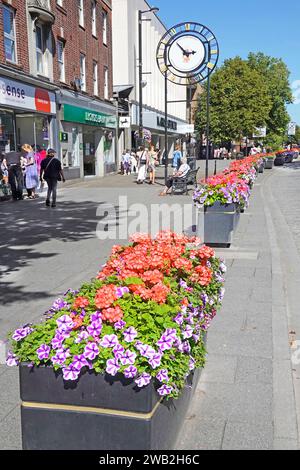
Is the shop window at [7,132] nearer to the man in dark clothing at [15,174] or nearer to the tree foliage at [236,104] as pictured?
the man in dark clothing at [15,174]

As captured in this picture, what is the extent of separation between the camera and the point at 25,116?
735 inches

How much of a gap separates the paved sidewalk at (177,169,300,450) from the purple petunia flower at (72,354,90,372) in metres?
1.05

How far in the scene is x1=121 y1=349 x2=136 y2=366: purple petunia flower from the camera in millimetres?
2094

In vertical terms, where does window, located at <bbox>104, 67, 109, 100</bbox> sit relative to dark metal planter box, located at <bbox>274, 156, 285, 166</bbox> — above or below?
above

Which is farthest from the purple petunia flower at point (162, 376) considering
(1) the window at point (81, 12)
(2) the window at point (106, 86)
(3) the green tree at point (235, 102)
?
(3) the green tree at point (235, 102)

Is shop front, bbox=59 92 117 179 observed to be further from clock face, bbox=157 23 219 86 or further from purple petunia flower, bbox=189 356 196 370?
purple petunia flower, bbox=189 356 196 370

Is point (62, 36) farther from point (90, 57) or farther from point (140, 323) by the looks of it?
point (140, 323)

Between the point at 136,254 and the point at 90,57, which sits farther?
the point at 90,57

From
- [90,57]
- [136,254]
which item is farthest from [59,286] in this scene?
[90,57]

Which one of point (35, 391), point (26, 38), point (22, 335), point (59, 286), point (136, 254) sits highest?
point (26, 38)

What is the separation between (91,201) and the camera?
639 inches

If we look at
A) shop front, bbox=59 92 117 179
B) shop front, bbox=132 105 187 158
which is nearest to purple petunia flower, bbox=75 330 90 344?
shop front, bbox=59 92 117 179

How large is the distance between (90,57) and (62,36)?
14.2 ft

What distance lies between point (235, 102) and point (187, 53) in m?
31.0
